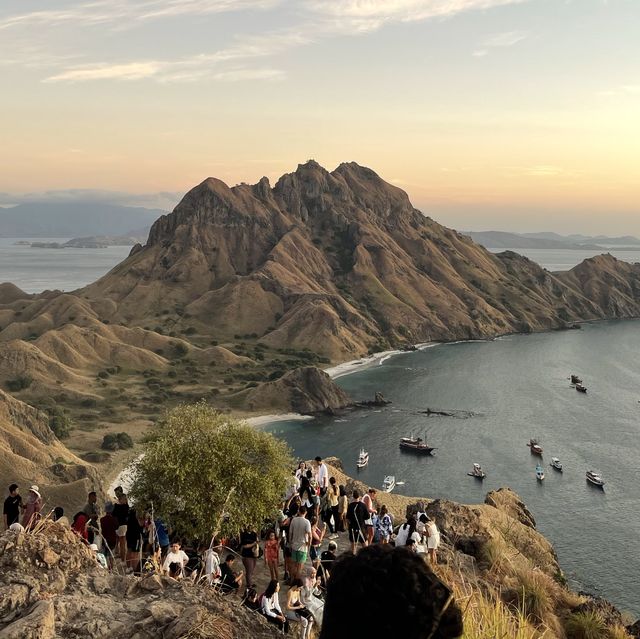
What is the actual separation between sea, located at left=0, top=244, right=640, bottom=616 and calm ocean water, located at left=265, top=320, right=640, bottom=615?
21 centimetres

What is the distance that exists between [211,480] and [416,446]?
7567 cm

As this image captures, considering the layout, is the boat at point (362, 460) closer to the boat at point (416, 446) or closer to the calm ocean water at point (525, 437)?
the calm ocean water at point (525, 437)

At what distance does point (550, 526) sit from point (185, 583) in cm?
7270

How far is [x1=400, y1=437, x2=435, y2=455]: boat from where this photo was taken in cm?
9750

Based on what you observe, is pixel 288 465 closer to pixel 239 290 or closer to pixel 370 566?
pixel 370 566

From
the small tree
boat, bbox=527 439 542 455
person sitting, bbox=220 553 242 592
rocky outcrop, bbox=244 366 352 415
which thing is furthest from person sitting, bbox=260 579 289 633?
rocky outcrop, bbox=244 366 352 415

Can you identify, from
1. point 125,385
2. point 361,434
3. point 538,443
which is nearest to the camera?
point 538,443

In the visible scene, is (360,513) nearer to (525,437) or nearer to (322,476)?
(322,476)

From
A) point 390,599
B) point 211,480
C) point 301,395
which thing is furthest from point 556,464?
point 390,599

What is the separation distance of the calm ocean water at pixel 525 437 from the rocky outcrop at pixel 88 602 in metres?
56.6

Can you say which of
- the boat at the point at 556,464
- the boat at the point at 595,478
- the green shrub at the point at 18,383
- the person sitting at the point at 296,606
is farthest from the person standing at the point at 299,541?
the green shrub at the point at 18,383

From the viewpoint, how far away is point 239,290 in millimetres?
196625

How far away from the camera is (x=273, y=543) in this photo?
17.2 m

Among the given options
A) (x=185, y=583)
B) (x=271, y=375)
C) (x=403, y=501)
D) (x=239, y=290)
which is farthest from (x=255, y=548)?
(x=239, y=290)
